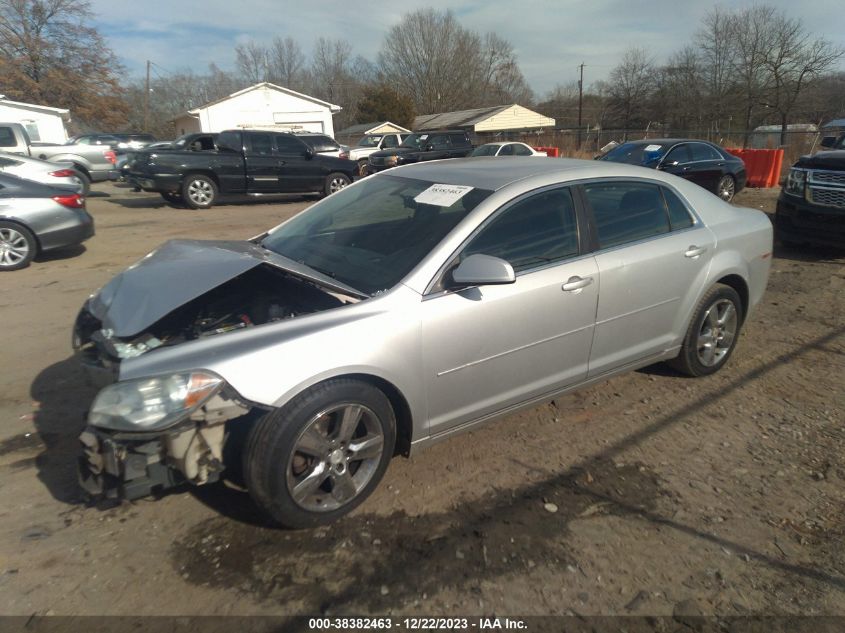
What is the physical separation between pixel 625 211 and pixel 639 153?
968cm

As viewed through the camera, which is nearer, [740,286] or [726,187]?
[740,286]

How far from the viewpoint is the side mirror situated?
2.82 m

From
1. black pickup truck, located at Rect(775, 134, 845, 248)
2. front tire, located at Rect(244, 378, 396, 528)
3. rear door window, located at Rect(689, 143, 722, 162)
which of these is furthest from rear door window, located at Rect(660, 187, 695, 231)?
rear door window, located at Rect(689, 143, 722, 162)

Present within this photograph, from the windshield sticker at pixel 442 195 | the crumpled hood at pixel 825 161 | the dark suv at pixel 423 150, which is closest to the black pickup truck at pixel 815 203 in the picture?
the crumpled hood at pixel 825 161

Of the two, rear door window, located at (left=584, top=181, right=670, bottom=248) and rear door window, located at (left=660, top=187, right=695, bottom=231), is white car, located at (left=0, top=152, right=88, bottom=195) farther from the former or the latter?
rear door window, located at (left=660, top=187, right=695, bottom=231)

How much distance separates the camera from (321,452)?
2703 millimetres

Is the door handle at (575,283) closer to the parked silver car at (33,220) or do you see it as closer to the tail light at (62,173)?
the parked silver car at (33,220)

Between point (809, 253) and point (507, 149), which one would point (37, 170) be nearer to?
point (809, 253)

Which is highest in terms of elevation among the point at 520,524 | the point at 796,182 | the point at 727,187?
the point at 796,182

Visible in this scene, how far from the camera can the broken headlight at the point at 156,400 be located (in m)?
2.38

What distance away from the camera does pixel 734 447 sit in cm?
350

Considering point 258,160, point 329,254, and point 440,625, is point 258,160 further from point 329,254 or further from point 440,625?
point 440,625

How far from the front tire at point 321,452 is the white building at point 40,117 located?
110ft

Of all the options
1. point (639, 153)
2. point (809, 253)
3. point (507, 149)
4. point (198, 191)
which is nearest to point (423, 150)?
point (507, 149)
